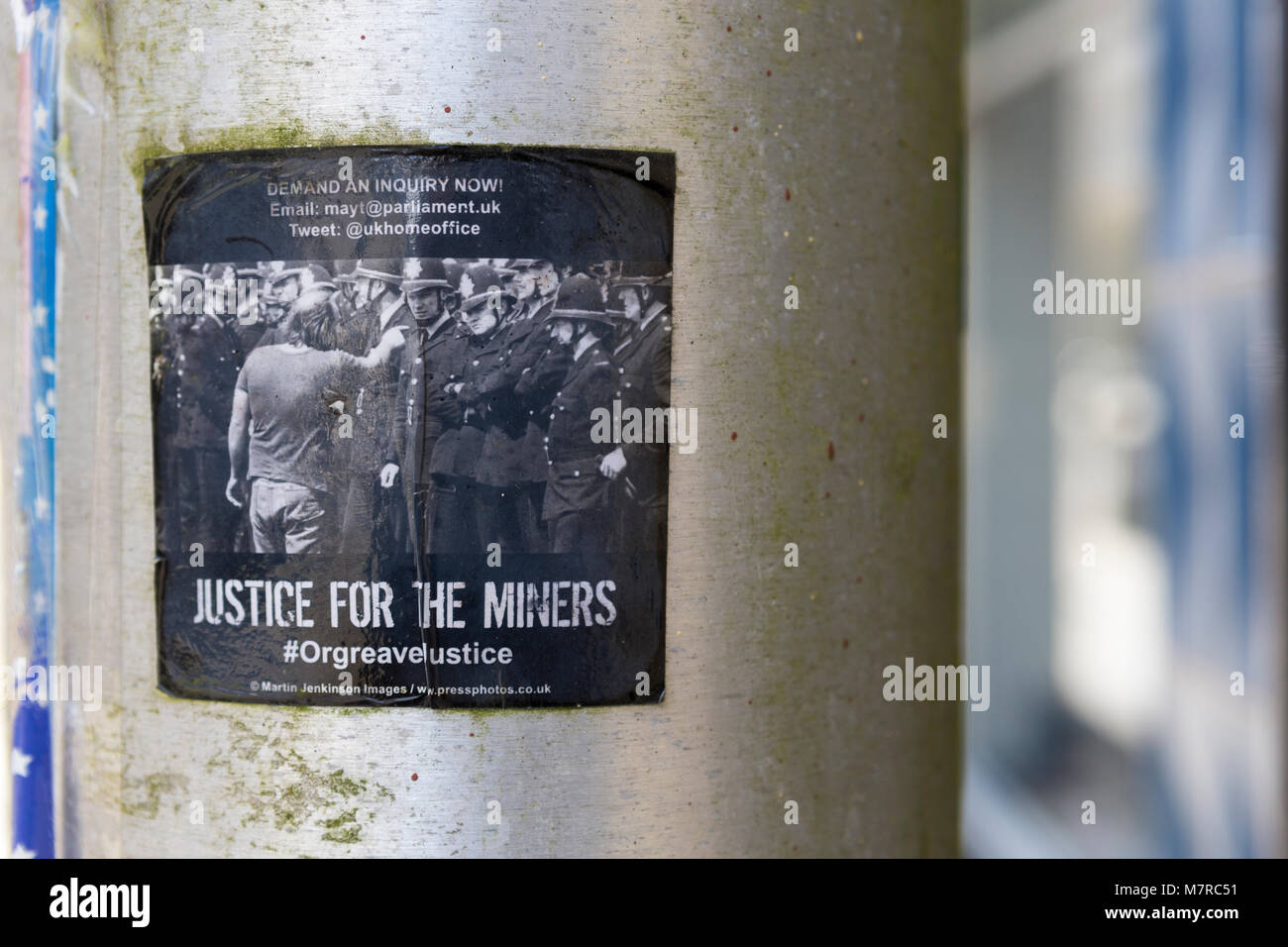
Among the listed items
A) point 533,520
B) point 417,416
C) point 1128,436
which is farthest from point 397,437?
point 1128,436

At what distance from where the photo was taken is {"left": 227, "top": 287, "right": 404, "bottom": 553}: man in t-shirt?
81 cm

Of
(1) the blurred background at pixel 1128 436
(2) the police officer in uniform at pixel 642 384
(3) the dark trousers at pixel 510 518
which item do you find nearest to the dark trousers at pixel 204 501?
(3) the dark trousers at pixel 510 518

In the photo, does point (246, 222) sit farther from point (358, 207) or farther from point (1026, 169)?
point (1026, 169)

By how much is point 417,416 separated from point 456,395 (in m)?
0.04

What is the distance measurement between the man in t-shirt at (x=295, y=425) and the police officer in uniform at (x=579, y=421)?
15 centimetres

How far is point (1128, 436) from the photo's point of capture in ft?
9.97

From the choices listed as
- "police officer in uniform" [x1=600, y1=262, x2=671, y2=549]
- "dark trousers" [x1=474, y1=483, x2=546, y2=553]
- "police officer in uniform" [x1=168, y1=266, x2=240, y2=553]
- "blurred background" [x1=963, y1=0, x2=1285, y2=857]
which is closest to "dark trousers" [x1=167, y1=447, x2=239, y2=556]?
"police officer in uniform" [x1=168, y1=266, x2=240, y2=553]

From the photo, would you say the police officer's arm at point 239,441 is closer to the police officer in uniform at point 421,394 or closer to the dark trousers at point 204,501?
the dark trousers at point 204,501

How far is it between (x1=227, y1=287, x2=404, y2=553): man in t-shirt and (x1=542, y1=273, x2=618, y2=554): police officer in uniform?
5.9 inches

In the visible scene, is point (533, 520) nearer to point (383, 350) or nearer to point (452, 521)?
point (452, 521)

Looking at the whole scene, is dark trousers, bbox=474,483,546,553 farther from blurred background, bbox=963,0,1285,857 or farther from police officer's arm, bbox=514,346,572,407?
blurred background, bbox=963,0,1285,857

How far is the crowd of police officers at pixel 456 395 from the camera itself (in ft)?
2.64
